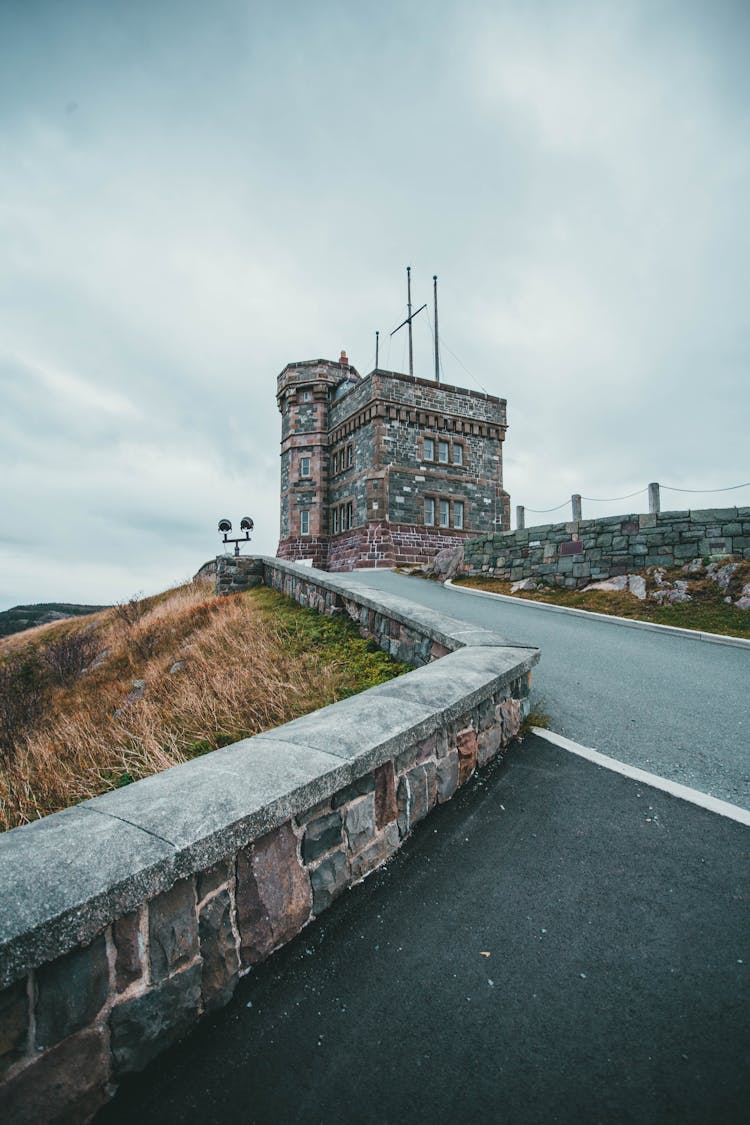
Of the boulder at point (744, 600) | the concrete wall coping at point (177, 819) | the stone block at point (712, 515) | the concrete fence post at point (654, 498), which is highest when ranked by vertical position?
the concrete fence post at point (654, 498)

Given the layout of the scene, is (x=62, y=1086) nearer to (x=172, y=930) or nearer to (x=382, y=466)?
(x=172, y=930)

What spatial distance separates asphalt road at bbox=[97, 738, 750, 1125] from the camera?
5.60ft

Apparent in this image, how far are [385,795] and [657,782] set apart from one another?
195 centimetres

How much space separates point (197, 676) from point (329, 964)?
16.9ft

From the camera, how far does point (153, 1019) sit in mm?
1838

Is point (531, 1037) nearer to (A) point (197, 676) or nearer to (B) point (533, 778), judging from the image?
(B) point (533, 778)

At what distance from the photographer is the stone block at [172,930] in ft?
6.01

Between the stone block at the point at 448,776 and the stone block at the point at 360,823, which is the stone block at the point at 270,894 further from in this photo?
the stone block at the point at 448,776

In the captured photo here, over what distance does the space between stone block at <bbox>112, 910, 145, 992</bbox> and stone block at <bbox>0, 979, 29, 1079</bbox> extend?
27 centimetres

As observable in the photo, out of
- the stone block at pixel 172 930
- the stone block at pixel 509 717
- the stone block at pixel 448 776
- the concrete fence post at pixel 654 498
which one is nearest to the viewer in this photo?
the stone block at pixel 172 930

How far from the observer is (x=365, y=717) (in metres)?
3.07

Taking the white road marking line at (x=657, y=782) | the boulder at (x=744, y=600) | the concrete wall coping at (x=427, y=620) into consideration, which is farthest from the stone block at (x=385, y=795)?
the boulder at (x=744, y=600)

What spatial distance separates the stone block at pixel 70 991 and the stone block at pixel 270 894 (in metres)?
0.53

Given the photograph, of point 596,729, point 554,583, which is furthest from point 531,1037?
point 554,583
